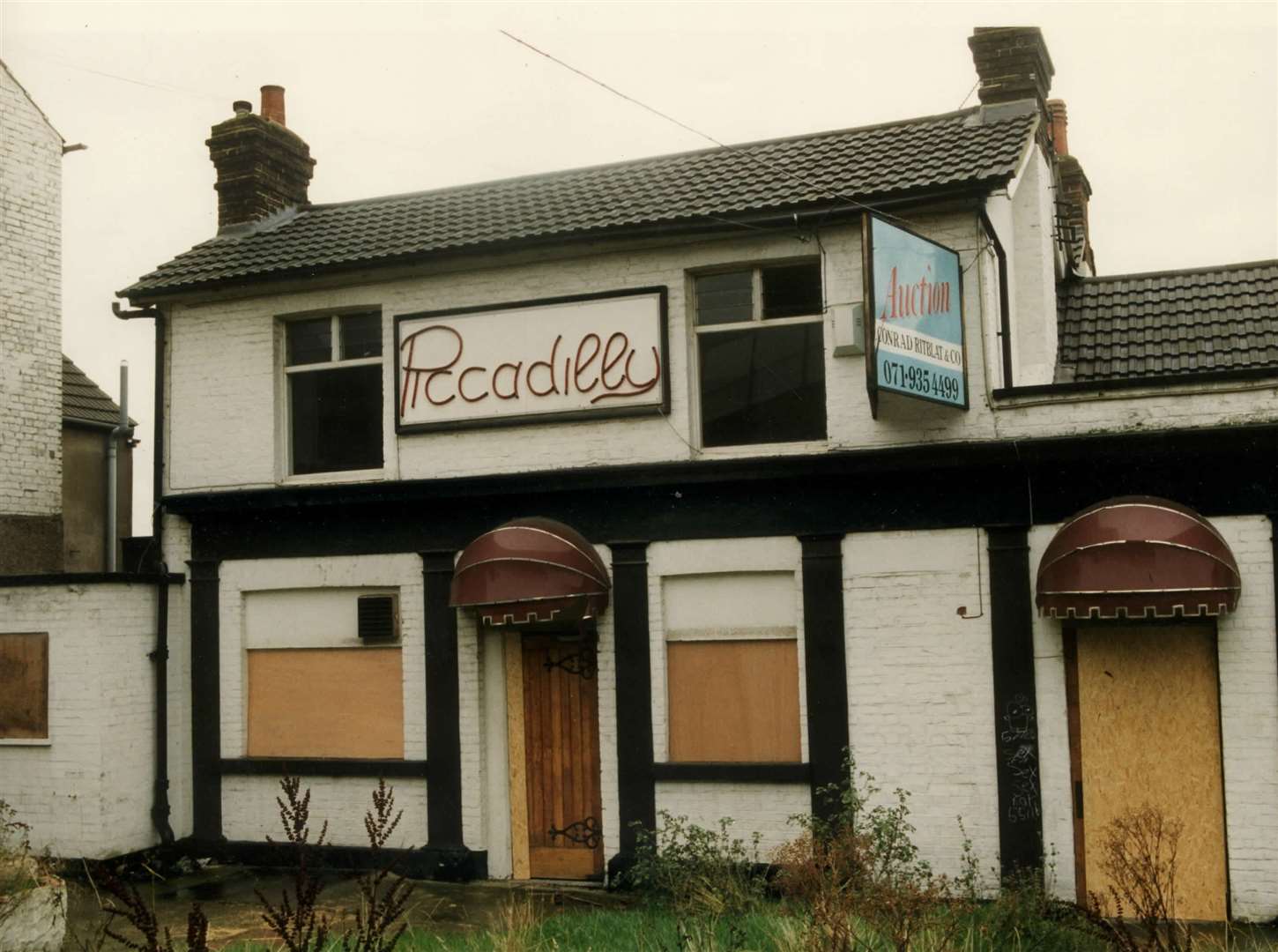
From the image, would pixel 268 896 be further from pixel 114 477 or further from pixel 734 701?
pixel 114 477

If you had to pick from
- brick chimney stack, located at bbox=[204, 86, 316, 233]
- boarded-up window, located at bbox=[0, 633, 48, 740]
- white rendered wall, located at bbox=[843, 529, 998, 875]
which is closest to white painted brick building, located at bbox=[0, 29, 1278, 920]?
white rendered wall, located at bbox=[843, 529, 998, 875]

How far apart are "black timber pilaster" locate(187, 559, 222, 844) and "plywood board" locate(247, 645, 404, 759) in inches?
14.9

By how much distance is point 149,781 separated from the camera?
545 inches

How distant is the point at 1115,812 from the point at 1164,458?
2889mm

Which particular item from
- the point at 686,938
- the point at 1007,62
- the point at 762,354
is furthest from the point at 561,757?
the point at 1007,62

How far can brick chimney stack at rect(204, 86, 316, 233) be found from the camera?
15.5 m

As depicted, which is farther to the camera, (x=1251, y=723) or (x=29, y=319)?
(x=29, y=319)

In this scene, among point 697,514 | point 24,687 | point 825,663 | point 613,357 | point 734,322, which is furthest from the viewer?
point 24,687

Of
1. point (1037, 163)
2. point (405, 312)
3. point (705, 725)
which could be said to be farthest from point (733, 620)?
point (1037, 163)

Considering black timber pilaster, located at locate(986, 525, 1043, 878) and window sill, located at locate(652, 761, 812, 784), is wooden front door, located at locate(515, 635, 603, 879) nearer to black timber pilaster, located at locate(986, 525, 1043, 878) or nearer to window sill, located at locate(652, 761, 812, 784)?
window sill, located at locate(652, 761, 812, 784)

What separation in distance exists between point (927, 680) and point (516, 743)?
4.04m

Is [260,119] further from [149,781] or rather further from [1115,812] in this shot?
[1115,812]

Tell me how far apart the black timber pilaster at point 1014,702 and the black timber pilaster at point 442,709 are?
16.6 ft

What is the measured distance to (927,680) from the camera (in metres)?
11.5
